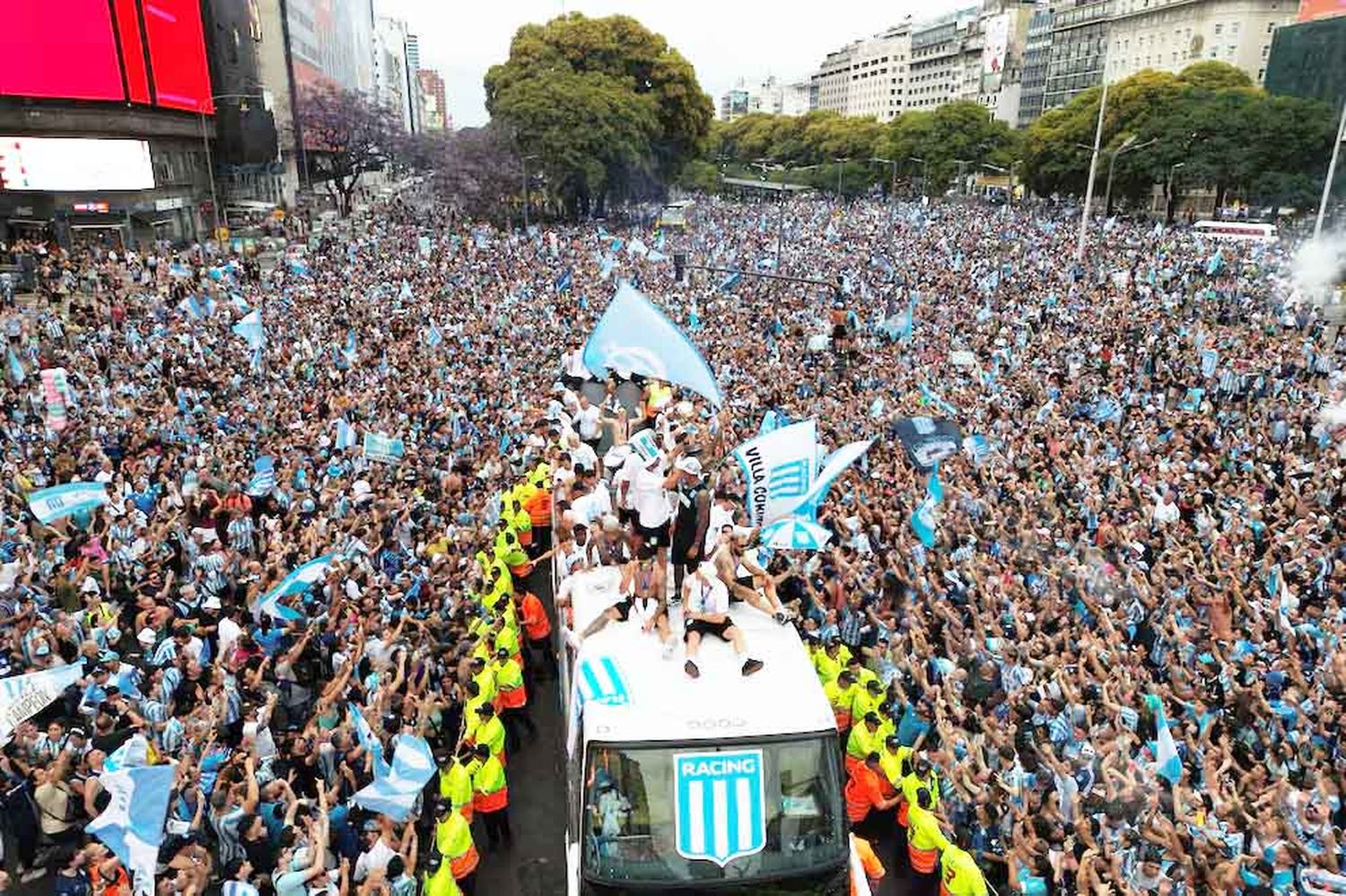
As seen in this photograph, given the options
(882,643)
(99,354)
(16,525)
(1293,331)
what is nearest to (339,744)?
(882,643)

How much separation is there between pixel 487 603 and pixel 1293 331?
2279 centimetres

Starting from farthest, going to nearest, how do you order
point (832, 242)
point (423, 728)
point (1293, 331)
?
1. point (832, 242)
2. point (1293, 331)
3. point (423, 728)

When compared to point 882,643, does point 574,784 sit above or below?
above

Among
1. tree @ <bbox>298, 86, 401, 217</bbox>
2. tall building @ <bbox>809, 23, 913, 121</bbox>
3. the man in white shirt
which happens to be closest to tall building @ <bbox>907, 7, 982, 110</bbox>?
tall building @ <bbox>809, 23, 913, 121</bbox>

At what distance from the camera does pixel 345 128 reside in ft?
198

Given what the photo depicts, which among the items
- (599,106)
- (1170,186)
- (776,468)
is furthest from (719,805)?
(1170,186)

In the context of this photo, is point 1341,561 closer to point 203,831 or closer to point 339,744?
point 339,744

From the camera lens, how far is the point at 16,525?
39.0 feet

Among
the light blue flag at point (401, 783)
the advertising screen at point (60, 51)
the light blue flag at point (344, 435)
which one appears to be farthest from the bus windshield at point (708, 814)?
the advertising screen at point (60, 51)

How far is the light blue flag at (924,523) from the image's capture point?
11711mm

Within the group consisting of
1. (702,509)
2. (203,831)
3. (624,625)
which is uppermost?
(702,509)

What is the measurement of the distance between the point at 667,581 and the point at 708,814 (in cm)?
200

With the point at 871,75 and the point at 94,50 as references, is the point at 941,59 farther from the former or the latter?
the point at 94,50

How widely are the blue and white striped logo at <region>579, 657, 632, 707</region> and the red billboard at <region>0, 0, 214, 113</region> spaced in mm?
37696
